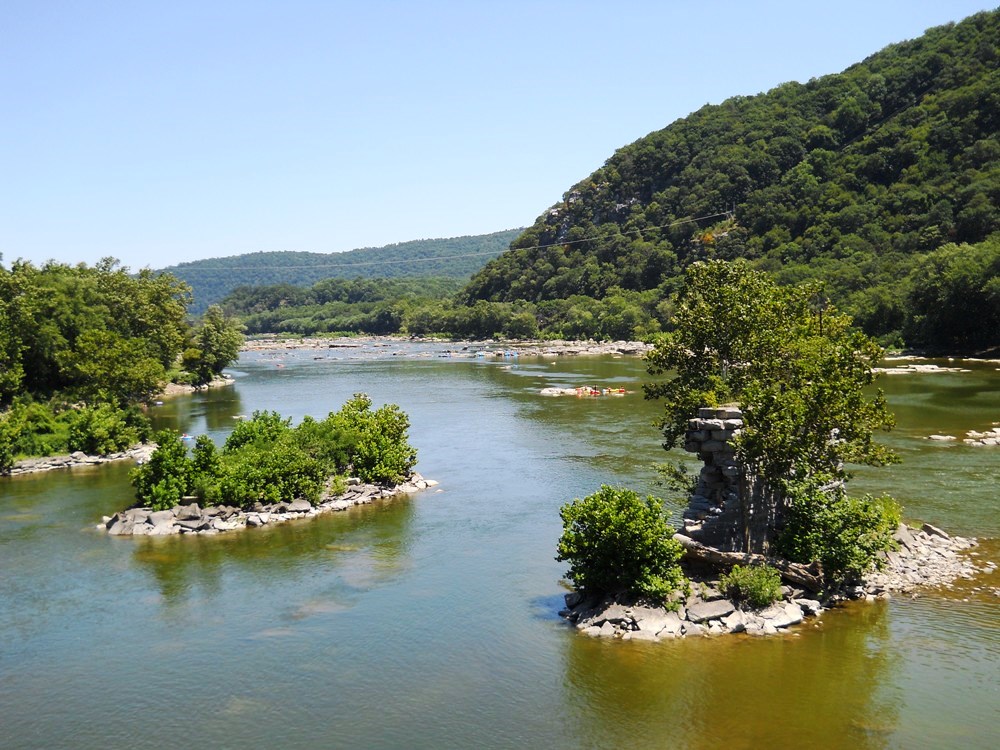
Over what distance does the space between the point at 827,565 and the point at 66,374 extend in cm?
5193

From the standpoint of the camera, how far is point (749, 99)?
195 meters

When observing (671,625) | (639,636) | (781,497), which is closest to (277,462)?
(639,636)

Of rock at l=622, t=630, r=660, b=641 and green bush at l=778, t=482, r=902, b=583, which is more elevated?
green bush at l=778, t=482, r=902, b=583

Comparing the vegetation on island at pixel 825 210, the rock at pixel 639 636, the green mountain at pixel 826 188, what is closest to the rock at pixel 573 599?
the rock at pixel 639 636

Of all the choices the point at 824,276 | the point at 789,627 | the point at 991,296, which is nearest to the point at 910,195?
the point at 824,276

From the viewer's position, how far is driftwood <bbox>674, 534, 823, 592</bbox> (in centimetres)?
2453

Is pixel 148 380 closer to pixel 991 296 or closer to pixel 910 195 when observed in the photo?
pixel 991 296

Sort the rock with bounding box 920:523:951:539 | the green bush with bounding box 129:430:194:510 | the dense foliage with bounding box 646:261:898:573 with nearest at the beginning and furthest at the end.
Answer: the dense foliage with bounding box 646:261:898:573 < the rock with bounding box 920:523:951:539 < the green bush with bounding box 129:430:194:510

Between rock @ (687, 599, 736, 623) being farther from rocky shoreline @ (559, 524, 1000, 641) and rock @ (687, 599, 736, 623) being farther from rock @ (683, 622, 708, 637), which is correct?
rock @ (683, 622, 708, 637)

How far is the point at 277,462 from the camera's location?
3712 centimetres

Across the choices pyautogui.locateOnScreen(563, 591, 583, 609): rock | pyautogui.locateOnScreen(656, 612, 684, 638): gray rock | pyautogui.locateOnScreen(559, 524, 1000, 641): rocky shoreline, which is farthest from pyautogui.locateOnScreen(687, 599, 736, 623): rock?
pyautogui.locateOnScreen(563, 591, 583, 609): rock

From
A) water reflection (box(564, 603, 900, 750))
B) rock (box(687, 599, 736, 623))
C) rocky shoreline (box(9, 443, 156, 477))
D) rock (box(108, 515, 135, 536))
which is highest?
rocky shoreline (box(9, 443, 156, 477))

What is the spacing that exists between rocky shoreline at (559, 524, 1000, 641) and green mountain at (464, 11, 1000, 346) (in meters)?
74.0

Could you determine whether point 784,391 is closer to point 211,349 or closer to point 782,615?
point 782,615
